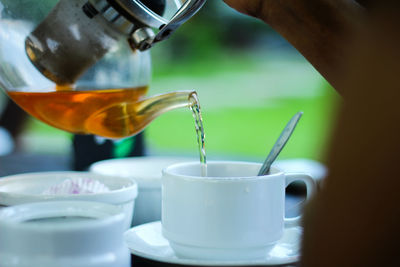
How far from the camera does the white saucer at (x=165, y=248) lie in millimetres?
484

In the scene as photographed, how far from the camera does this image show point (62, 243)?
345mm

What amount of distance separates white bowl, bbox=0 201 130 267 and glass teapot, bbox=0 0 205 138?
0.23m

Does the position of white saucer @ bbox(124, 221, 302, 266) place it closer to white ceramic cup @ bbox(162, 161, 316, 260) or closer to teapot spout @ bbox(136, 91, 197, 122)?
white ceramic cup @ bbox(162, 161, 316, 260)

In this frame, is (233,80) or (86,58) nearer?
(86,58)

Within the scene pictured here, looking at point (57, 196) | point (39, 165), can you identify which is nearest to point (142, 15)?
point (57, 196)

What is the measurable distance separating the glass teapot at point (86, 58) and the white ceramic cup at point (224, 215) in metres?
0.12

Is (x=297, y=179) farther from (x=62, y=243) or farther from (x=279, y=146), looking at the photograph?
(x=62, y=243)

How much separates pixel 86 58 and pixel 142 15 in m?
0.07

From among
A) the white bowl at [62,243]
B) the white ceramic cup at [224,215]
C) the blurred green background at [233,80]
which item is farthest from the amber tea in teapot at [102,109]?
the blurred green background at [233,80]

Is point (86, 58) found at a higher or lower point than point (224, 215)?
higher

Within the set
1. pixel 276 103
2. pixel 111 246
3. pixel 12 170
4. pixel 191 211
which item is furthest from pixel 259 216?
pixel 276 103

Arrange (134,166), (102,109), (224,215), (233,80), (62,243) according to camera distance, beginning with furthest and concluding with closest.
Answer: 1. (233,80)
2. (134,166)
3. (102,109)
4. (224,215)
5. (62,243)

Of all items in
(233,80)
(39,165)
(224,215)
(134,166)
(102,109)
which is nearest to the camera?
(224,215)

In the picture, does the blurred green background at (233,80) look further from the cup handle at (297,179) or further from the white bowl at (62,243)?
the white bowl at (62,243)
